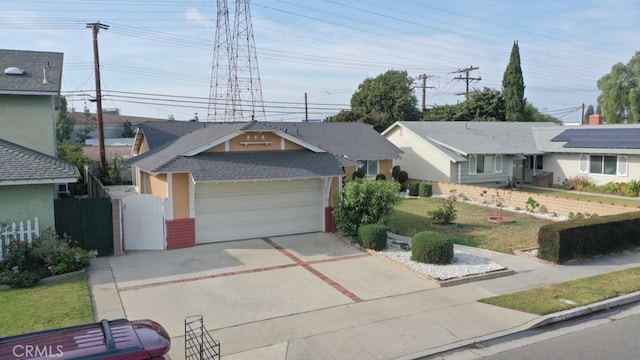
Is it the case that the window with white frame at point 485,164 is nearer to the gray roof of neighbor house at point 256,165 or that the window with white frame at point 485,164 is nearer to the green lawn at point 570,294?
the gray roof of neighbor house at point 256,165

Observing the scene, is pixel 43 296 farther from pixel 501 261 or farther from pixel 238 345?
pixel 501 261

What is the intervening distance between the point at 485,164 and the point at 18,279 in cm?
2965

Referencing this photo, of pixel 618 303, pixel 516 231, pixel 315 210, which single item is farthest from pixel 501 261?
pixel 315 210

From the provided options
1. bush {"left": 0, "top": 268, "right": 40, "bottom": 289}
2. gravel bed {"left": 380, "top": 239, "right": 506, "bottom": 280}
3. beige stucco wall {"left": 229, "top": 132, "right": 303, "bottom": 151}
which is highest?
beige stucco wall {"left": 229, "top": 132, "right": 303, "bottom": 151}

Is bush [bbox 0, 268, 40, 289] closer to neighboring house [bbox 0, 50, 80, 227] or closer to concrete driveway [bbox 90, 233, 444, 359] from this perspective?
concrete driveway [bbox 90, 233, 444, 359]

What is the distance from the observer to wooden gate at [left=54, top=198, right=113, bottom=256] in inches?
543

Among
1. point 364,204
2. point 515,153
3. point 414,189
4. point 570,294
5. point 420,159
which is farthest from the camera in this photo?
point 420,159

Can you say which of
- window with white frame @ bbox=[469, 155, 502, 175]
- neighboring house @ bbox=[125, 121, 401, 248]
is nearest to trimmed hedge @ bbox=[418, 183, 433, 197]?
window with white frame @ bbox=[469, 155, 502, 175]

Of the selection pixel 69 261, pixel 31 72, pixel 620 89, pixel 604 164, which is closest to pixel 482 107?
pixel 620 89

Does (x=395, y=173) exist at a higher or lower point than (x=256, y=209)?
higher

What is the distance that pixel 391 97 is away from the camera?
64.5 metres

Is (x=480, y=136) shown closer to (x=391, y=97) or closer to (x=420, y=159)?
(x=420, y=159)

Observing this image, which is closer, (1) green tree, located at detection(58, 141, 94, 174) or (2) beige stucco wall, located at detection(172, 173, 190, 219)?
(2) beige stucco wall, located at detection(172, 173, 190, 219)

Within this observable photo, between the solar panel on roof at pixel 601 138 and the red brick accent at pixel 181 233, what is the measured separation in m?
27.7
